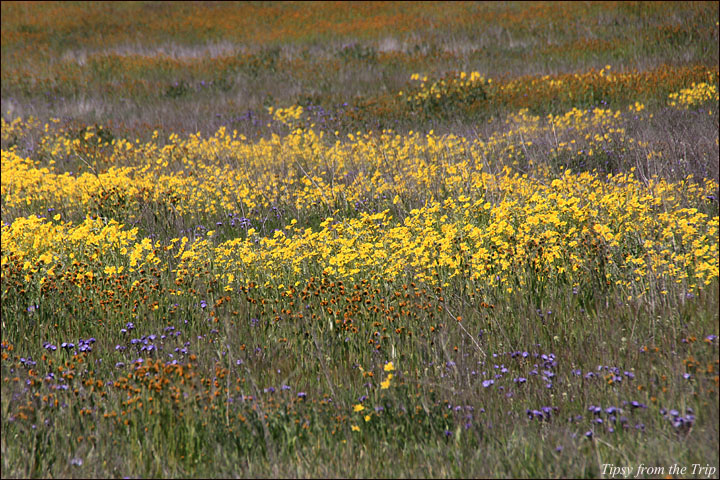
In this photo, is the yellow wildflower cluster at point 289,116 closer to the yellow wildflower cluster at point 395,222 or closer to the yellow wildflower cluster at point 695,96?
the yellow wildflower cluster at point 395,222

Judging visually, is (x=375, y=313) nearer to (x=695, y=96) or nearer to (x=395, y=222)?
(x=395, y=222)

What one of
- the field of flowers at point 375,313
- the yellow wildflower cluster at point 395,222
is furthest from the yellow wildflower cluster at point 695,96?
the yellow wildflower cluster at point 395,222

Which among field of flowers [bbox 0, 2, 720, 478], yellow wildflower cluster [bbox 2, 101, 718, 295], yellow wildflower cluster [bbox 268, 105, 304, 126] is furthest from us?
yellow wildflower cluster [bbox 268, 105, 304, 126]

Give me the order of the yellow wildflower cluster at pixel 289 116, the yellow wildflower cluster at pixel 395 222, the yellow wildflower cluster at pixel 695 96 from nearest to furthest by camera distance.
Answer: the yellow wildflower cluster at pixel 395 222 < the yellow wildflower cluster at pixel 695 96 < the yellow wildflower cluster at pixel 289 116

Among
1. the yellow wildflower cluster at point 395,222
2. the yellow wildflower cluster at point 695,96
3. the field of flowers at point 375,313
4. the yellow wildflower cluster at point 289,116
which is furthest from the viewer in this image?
the yellow wildflower cluster at point 289,116

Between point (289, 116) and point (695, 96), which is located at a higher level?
point (289, 116)

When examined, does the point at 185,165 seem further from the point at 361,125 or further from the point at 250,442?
the point at 250,442

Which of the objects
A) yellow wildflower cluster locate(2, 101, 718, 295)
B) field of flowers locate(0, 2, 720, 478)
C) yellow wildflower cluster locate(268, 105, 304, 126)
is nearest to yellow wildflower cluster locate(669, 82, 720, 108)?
field of flowers locate(0, 2, 720, 478)

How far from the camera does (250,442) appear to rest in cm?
248

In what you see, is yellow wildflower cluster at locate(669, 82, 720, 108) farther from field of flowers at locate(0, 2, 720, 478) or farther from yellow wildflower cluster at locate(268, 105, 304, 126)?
yellow wildflower cluster at locate(268, 105, 304, 126)

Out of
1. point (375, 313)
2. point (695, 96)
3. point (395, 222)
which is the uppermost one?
point (695, 96)

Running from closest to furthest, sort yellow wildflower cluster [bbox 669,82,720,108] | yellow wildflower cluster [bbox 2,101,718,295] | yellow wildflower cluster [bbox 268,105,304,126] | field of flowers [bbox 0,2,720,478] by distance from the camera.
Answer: field of flowers [bbox 0,2,720,478], yellow wildflower cluster [bbox 2,101,718,295], yellow wildflower cluster [bbox 669,82,720,108], yellow wildflower cluster [bbox 268,105,304,126]

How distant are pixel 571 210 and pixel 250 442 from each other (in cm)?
285

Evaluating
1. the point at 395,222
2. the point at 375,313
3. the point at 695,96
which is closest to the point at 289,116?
the point at 395,222
